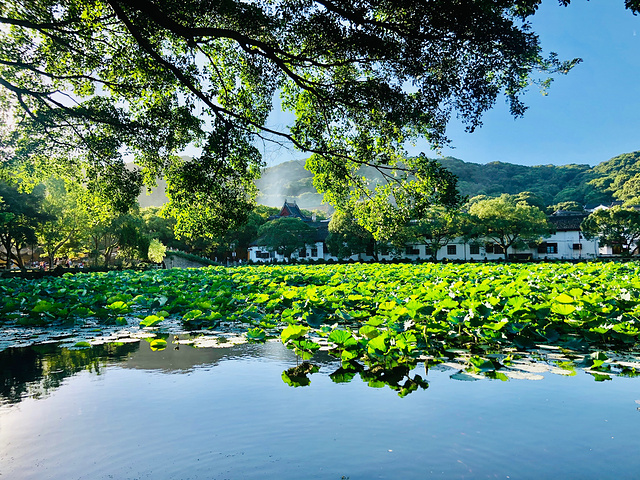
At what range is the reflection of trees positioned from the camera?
10.5 feet

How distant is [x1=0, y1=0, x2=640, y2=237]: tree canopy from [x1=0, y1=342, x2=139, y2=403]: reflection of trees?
20.4 feet

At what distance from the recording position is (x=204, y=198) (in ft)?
40.8

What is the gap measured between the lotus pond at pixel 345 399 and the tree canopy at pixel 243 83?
5783mm

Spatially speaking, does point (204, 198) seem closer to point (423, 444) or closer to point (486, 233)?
point (423, 444)

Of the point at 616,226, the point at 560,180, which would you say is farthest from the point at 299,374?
the point at 560,180

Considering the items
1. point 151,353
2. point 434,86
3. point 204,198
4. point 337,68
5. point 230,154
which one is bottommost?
point 151,353

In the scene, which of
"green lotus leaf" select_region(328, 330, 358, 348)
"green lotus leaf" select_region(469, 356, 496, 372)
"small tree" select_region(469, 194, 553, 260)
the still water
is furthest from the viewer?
"small tree" select_region(469, 194, 553, 260)

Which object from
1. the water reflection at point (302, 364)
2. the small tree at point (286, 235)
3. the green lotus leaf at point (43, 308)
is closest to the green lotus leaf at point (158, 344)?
the water reflection at point (302, 364)

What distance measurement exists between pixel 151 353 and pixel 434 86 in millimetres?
8751

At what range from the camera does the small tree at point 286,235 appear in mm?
53406

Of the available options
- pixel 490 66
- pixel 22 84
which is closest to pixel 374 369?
pixel 490 66

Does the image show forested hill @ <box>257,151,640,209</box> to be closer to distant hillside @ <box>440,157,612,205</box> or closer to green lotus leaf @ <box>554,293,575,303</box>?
distant hillside @ <box>440,157,612,205</box>

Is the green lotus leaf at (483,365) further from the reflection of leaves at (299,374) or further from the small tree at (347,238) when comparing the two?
the small tree at (347,238)

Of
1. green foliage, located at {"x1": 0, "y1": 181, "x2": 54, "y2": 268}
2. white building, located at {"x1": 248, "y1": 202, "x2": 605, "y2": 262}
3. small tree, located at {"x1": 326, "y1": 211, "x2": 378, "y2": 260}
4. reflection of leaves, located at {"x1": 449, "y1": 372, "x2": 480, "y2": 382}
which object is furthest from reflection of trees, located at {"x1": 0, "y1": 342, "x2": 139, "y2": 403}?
white building, located at {"x1": 248, "y1": 202, "x2": 605, "y2": 262}
